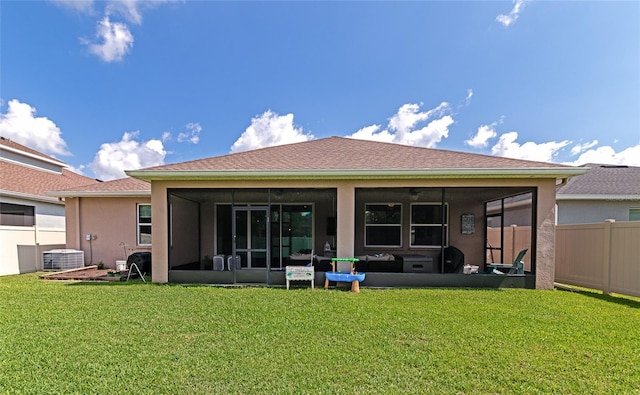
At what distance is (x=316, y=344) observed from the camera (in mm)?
3881

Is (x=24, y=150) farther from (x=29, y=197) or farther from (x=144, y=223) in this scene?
(x=144, y=223)

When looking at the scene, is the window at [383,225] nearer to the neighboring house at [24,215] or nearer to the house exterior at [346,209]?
the house exterior at [346,209]

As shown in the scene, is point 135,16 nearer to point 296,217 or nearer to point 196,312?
point 296,217

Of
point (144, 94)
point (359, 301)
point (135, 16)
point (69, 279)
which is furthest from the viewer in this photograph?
point (144, 94)

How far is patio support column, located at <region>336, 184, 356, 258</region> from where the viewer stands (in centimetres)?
764

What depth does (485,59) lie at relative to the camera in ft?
39.0

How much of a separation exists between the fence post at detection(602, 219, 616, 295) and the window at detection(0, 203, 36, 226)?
1873 centimetres

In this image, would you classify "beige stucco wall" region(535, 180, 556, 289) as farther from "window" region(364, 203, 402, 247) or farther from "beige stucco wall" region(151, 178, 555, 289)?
"window" region(364, 203, 402, 247)

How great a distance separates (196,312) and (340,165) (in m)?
4.90

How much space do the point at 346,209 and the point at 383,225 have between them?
3.34m

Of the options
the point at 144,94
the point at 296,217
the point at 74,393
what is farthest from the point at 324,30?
the point at 74,393

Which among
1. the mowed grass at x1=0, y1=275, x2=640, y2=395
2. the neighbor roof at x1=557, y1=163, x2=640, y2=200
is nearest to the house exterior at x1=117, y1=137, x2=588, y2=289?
the mowed grass at x1=0, y1=275, x2=640, y2=395

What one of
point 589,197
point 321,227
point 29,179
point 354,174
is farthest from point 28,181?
point 589,197

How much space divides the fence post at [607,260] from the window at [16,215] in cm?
1873
